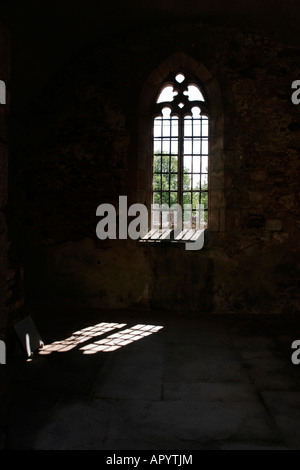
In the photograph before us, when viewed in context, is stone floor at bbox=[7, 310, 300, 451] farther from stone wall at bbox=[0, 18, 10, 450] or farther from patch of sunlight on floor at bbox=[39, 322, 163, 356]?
stone wall at bbox=[0, 18, 10, 450]

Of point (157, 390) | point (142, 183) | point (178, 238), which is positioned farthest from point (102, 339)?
point (142, 183)

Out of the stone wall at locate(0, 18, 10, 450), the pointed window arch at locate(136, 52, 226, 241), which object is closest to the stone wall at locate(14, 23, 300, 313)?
the pointed window arch at locate(136, 52, 226, 241)

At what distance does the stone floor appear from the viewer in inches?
92.8

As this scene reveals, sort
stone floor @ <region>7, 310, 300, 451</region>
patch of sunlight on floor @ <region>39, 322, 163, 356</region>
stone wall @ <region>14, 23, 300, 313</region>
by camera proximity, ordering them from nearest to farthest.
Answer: stone floor @ <region>7, 310, 300, 451</region> → patch of sunlight on floor @ <region>39, 322, 163, 356</region> → stone wall @ <region>14, 23, 300, 313</region>

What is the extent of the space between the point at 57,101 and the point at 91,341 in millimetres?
3782

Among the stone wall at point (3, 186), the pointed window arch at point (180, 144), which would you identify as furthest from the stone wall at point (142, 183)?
the stone wall at point (3, 186)

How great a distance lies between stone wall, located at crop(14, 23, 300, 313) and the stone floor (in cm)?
80

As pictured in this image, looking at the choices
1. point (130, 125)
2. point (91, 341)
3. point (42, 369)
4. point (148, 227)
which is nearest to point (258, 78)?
point (130, 125)

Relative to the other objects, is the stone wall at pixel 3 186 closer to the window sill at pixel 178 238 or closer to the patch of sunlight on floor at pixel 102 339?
the patch of sunlight on floor at pixel 102 339

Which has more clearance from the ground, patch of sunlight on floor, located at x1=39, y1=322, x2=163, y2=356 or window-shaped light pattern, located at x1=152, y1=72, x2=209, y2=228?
window-shaped light pattern, located at x1=152, y1=72, x2=209, y2=228

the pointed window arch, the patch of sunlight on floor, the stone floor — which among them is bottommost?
the stone floor

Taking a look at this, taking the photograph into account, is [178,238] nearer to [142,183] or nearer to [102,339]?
[142,183]

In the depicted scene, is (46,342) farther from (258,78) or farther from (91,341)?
(258,78)

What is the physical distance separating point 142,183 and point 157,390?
3.41 m
